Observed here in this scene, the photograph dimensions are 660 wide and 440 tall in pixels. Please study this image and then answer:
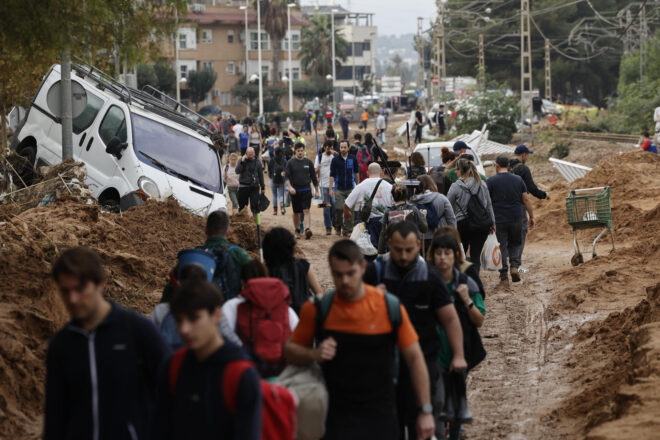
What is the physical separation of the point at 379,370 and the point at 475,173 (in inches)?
310

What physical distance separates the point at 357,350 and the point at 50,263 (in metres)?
7.21

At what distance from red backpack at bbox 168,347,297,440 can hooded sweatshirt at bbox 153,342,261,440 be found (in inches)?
0.9

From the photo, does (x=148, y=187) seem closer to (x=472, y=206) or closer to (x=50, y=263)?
(x=50, y=263)

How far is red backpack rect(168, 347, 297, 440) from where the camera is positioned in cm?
441

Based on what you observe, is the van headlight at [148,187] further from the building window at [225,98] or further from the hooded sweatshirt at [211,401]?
the building window at [225,98]

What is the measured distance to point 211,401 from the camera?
443 centimetres

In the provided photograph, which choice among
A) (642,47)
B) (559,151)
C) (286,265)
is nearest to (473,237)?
(286,265)

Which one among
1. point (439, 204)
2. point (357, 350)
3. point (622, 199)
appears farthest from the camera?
point (622, 199)

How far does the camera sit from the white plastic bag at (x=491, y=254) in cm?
1270

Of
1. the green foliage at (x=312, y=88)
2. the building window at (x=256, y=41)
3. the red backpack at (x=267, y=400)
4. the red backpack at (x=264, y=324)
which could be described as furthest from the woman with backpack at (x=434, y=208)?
the building window at (x=256, y=41)

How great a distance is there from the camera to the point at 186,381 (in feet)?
14.7

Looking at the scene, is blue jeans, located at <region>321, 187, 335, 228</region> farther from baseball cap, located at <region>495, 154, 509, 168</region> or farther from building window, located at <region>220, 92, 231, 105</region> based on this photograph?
building window, located at <region>220, 92, 231, 105</region>

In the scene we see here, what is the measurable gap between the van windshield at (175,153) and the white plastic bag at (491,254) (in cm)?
607

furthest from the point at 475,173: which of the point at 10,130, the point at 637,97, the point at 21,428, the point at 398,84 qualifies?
the point at 398,84
